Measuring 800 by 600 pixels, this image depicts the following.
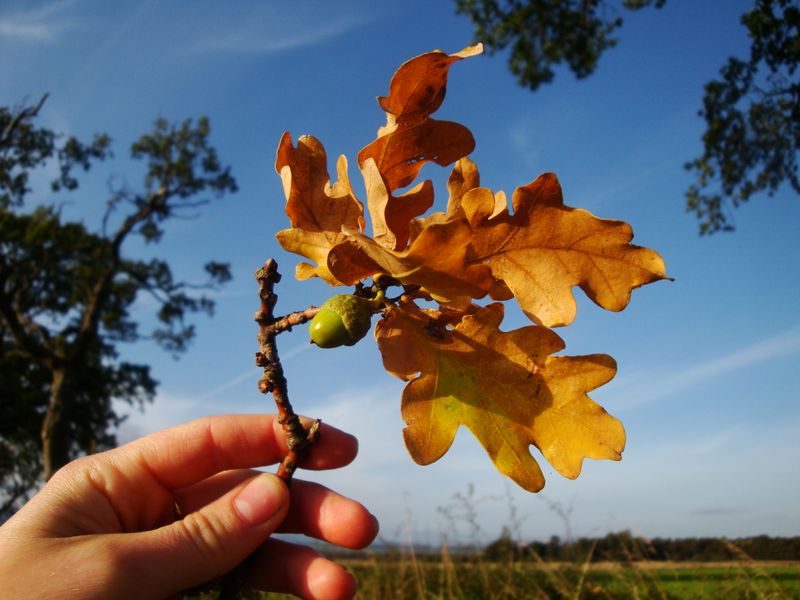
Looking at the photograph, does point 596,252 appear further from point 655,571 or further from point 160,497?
point 655,571

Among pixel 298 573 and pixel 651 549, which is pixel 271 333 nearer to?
pixel 298 573

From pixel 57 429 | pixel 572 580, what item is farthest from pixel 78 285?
pixel 572 580

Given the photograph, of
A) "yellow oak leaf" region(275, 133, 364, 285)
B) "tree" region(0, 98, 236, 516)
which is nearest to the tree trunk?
"tree" region(0, 98, 236, 516)

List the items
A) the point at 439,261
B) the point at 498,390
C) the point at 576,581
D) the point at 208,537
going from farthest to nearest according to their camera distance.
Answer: the point at 576,581 → the point at 208,537 → the point at 498,390 → the point at 439,261

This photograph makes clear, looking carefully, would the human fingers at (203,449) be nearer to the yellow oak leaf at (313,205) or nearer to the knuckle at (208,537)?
the knuckle at (208,537)

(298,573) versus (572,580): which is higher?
(298,573)

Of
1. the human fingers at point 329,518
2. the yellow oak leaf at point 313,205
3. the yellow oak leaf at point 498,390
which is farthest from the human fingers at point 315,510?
the yellow oak leaf at point 313,205
